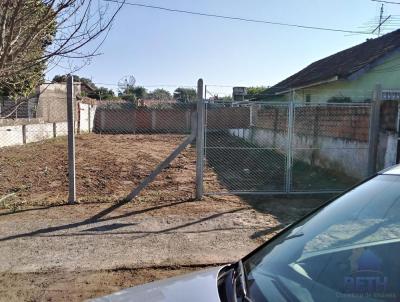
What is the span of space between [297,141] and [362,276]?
12357 mm

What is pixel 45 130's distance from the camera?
2192cm

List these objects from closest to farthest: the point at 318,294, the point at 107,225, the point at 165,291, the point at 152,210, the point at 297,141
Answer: the point at 318,294
the point at 165,291
the point at 107,225
the point at 152,210
the point at 297,141

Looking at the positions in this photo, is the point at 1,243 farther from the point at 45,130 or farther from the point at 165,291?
the point at 45,130

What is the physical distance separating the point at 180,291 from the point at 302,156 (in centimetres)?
1182

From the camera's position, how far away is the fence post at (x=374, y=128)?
339 inches

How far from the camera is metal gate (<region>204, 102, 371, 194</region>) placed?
9336 millimetres

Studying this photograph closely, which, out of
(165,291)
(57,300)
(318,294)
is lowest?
(57,300)

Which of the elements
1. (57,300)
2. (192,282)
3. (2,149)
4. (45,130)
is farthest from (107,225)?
(45,130)

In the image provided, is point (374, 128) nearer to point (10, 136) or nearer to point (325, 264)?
point (325, 264)

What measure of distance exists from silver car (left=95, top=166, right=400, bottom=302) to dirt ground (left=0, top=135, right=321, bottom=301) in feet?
7.74

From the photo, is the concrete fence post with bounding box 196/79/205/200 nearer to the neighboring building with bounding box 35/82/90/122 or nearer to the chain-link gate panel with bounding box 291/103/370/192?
the chain-link gate panel with bounding box 291/103/370/192

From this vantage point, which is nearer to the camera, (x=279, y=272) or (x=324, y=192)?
(x=279, y=272)

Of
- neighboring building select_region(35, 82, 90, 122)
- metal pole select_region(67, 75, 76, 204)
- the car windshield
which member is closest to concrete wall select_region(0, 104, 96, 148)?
neighboring building select_region(35, 82, 90, 122)

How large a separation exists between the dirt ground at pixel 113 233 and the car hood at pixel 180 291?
2172 mm
